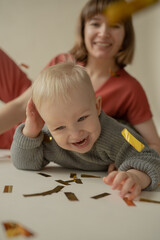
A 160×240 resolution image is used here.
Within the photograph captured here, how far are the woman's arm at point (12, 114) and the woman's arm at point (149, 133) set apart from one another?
58 centimetres

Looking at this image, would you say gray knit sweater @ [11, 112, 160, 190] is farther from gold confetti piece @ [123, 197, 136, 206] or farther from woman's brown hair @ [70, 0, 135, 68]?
woman's brown hair @ [70, 0, 135, 68]

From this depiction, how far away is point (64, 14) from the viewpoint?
9.98 ft

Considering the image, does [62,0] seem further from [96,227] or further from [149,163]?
[96,227]

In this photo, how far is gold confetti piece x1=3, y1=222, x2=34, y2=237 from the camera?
48 centimetres

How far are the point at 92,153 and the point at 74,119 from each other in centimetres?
22

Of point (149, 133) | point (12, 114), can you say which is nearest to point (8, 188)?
point (12, 114)

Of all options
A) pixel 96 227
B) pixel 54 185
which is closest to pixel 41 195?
pixel 54 185

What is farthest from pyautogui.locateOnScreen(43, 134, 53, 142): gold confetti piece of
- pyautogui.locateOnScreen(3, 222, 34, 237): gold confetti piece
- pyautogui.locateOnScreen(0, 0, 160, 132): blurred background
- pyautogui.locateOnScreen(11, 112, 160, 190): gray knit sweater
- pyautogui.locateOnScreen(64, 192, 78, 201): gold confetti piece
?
pyautogui.locateOnScreen(0, 0, 160, 132): blurred background

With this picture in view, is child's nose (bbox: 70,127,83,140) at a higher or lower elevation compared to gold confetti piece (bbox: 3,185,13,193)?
higher

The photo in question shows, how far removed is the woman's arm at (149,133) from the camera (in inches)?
52.5

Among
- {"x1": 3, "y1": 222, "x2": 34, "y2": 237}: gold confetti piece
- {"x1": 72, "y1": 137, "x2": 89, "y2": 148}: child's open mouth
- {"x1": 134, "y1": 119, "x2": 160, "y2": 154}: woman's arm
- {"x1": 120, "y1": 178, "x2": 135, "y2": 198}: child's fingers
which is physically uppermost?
{"x1": 3, "y1": 222, "x2": 34, "y2": 237}: gold confetti piece

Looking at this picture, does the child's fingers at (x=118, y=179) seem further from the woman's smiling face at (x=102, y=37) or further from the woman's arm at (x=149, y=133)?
the woman's smiling face at (x=102, y=37)

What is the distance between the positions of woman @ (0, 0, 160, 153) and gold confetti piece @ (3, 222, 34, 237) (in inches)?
36.7

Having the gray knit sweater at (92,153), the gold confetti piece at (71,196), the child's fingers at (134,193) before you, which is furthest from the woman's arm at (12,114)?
the child's fingers at (134,193)
